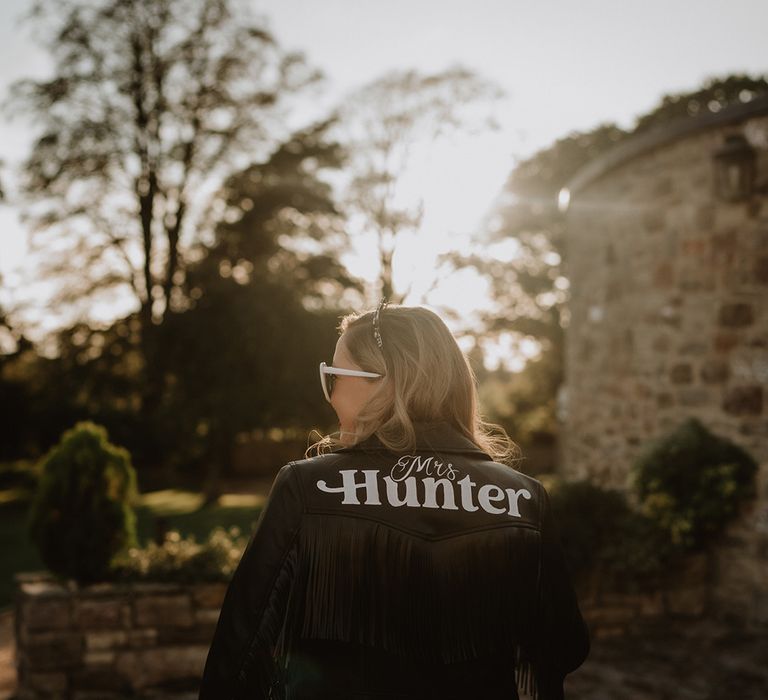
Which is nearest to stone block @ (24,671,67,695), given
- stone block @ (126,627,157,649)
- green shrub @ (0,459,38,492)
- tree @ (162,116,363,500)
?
stone block @ (126,627,157,649)

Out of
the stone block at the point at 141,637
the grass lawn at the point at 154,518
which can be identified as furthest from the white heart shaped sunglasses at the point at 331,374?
the grass lawn at the point at 154,518

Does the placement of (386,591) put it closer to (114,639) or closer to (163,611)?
(163,611)

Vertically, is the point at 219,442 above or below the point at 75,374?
below

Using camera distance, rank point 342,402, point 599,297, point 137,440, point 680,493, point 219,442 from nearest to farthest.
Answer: point 342,402 → point 680,493 → point 599,297 → point 219,442 → point 137,440

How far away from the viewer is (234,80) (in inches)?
680

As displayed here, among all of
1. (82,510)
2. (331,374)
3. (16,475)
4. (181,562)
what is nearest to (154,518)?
(82,510)

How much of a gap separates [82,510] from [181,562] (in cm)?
72

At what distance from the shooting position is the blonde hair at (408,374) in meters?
1.74

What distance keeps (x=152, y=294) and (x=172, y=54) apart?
204 inches

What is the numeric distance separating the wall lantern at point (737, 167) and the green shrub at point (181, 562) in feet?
14.6

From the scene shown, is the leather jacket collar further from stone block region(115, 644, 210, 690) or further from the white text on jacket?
stone block region(115, 644, 210, 690)

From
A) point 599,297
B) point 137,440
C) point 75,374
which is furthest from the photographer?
point 137,440

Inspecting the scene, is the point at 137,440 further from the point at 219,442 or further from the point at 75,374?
the point at 219,442

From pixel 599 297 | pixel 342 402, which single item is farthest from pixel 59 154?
pixel 342 402
